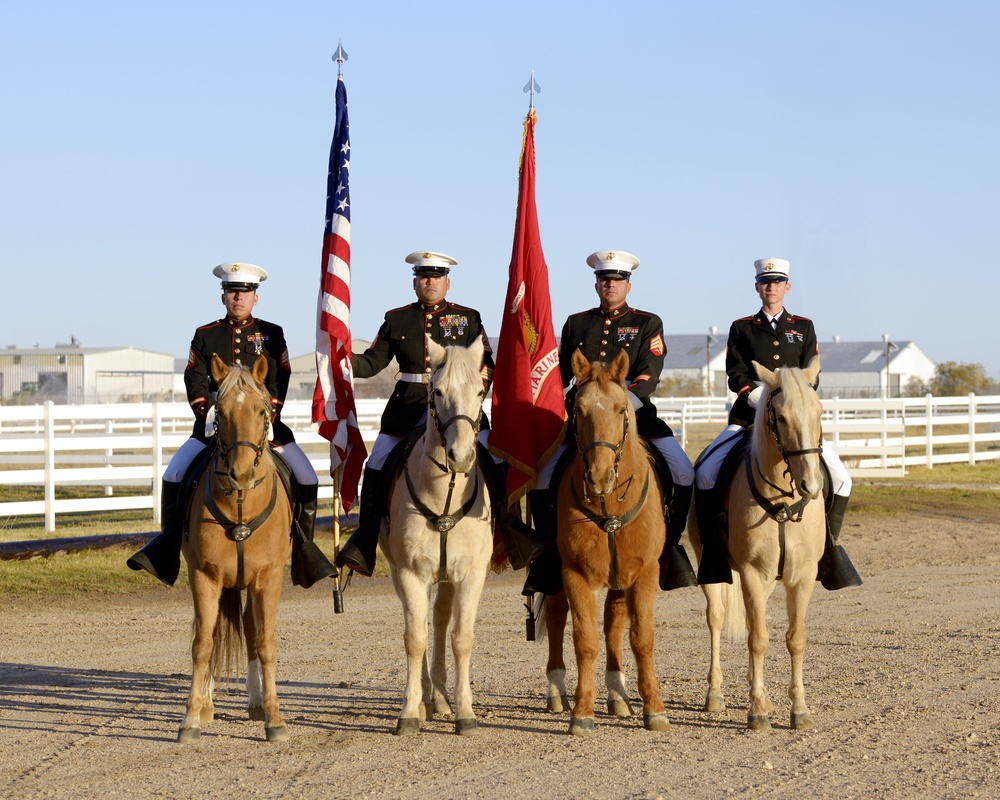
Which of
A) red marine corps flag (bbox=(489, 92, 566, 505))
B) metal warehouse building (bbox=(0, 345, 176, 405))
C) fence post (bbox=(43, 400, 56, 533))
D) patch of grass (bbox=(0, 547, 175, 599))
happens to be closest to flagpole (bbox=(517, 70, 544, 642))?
red marine corps flag (bbox=(489, 92, 566, 505))

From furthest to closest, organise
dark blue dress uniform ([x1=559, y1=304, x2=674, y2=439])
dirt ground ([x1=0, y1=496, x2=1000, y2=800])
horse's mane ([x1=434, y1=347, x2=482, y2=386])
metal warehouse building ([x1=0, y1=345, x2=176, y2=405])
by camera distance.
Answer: metal warehouse building ([x1=0, y1=345, x2=176, y2=405]) → dark blue dress uniform ([x1=559, y1=304, x2=674, y2=439]) → horse's mane ([x1=434, y1=347, x2=482, y2=386]) → dirt ground ([x1=0, y1=496, x2=1000, y2=800])

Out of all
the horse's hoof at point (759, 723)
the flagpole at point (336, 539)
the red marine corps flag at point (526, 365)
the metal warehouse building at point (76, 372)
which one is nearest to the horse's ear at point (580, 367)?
the red marine corps flag at point (526, 365)

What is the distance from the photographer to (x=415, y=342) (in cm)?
857

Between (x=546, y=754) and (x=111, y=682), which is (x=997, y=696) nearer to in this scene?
(x=546, y=754)

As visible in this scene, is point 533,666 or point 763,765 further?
point 533,666

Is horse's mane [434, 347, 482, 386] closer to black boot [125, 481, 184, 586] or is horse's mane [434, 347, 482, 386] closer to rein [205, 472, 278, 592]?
rein [205, 472, 278, 592]

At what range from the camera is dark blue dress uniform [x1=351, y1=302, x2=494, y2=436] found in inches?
336

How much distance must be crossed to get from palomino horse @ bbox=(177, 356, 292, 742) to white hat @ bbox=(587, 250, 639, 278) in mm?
2506

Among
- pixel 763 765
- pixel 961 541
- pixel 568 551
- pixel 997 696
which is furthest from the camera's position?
pixel 961 541

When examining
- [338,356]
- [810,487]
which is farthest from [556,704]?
[338,356]

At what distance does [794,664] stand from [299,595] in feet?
25.1

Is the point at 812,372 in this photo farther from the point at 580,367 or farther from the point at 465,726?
the point at 465,726

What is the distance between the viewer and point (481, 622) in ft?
40.1

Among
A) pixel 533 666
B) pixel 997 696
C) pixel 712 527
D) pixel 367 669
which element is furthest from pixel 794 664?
pixel 367 669
